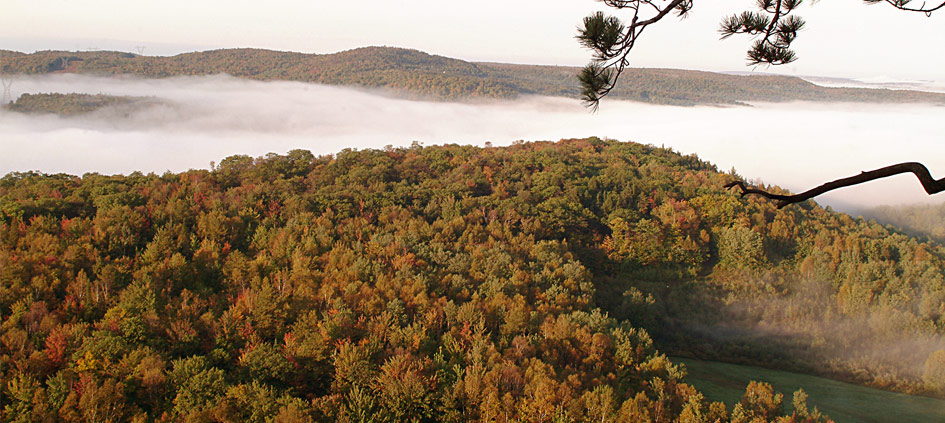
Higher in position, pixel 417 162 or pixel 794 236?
pixel 417 162

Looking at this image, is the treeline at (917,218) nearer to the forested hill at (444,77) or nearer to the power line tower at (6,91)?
the forested hill at (444,77)

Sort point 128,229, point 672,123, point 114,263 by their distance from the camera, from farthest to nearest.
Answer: point 672,123, point 128,229, point 114,263

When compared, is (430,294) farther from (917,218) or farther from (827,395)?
(917,218)

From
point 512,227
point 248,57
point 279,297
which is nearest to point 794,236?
point 512,227

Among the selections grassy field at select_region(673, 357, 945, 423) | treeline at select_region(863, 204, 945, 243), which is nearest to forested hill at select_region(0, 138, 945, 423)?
grassy field at select_region(673, 357, 945, 423)

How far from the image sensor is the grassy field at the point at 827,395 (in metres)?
27.1

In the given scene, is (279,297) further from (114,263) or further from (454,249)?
(454,249)

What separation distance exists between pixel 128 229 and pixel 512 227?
21725 millimetres

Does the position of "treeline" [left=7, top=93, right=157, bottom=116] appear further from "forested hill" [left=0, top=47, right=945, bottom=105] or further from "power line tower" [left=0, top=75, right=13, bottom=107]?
"forested hill" [left=0, top=47, right=945, bottom=105]

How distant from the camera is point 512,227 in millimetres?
39812

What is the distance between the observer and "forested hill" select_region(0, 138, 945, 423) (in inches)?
747

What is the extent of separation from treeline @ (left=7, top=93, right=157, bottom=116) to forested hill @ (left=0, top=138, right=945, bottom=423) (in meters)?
81.3

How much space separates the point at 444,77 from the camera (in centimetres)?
14362

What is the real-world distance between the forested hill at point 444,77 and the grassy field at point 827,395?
10704cm
